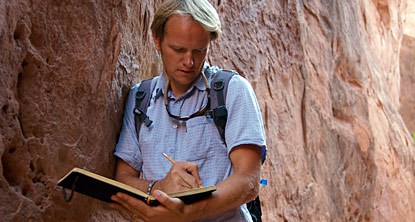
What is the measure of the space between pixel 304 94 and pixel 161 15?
3.86 metres

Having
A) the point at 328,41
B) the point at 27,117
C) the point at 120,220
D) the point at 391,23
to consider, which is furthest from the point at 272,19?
the point at 391,23

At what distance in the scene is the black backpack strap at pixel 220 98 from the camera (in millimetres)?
3348

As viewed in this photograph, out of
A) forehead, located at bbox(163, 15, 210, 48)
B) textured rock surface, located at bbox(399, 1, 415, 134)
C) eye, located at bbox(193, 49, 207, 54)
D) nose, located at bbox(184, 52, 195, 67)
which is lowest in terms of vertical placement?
textured rock surface, located at bbox(399, 1, 415, 134)

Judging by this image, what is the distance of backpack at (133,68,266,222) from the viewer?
3355 mm

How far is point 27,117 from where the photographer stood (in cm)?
330

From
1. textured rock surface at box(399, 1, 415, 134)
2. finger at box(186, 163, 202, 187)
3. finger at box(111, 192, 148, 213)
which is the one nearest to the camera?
finger at box(111, 192, 148, 213)

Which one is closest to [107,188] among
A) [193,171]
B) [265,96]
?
[193,171]

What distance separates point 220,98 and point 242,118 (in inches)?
6.4

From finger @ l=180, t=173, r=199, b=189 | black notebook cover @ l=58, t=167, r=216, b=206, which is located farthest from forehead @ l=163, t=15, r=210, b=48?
black notebook cover @ l=58, t=167, r=216, b=206

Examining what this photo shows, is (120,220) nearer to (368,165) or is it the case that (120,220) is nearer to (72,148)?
(72,148)

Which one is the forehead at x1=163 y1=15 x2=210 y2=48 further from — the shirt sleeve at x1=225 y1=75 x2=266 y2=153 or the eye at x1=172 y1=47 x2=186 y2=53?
the shirt sleeve at x1=225 y1=75 x2=266 y2=153

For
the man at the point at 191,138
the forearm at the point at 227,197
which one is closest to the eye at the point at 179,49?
the man at the point at 191,138

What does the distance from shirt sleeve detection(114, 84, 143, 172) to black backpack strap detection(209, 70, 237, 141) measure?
1.53ft

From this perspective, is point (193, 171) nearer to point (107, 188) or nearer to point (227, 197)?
point (227, 197)
